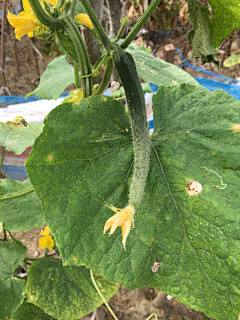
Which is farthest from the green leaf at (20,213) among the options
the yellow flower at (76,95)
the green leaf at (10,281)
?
the yellow flower at (76,95)

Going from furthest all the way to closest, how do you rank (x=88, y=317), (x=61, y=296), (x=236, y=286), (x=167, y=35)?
1. (x=167, y=35)
2. (x=88, y=317)
3. (x=61, y=296)
4. (x=236, y=286)

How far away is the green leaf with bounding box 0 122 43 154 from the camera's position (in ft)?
3.75

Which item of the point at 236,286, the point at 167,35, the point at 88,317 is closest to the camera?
the point at 236,286

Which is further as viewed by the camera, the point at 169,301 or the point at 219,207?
the point at 169,301

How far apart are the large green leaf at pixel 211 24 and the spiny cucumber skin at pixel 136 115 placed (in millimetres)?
279

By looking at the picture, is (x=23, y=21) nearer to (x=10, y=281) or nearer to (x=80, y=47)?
(x=80, y=47)

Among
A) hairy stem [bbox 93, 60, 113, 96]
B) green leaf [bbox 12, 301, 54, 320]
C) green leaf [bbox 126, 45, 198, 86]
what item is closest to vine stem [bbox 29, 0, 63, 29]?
hairy stem [bbox 93, 60, 113, 96]

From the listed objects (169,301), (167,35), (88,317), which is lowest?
(88,317)

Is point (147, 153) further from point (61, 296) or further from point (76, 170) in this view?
point (61, 296)

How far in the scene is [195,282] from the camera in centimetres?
52

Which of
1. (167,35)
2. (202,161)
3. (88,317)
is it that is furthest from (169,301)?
(167,35)

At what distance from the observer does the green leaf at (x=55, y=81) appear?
1132 mm

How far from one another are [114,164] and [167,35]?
19.1 ft

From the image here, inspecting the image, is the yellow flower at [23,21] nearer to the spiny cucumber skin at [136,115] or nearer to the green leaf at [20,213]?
the spiny cucumber skin at [136,115]
